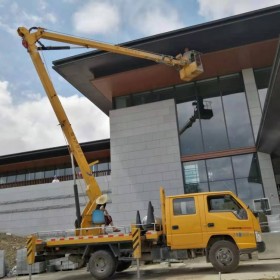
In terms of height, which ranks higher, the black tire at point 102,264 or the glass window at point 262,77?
the glass window at point 262,77

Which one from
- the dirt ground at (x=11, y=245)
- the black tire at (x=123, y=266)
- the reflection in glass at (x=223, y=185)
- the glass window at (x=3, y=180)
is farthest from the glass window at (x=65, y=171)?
the black tire at (x=123, y=266)

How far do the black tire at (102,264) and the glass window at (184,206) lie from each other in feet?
8.30

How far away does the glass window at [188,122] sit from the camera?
63.4 ft

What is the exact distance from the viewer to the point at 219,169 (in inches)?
727

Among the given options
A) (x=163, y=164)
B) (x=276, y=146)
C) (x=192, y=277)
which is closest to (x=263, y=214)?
(x=276, y=146)

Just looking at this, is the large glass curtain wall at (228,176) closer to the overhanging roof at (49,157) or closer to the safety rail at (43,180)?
the safety rail at (43,180)

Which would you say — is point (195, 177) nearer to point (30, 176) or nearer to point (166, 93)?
point (166, 93)

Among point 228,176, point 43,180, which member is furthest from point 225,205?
point 43,180

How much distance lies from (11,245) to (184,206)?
11979 mm

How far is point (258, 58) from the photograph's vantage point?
18.8 meters

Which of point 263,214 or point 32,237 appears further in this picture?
point 263,214

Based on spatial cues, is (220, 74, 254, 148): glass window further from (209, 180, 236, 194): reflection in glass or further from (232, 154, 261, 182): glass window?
(209, 180, 236, 194): reflection in glass

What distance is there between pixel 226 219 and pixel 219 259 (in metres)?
1.19

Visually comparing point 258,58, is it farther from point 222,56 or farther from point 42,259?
point 42,259
